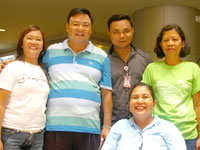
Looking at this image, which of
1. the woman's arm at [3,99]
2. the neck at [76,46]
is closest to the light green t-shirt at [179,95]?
the neck at [76,46]

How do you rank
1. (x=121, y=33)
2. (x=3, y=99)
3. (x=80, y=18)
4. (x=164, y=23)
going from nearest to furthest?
(x=3, y=99), (x=80, y=18), (x=121, y=33), (x=164, y=23)

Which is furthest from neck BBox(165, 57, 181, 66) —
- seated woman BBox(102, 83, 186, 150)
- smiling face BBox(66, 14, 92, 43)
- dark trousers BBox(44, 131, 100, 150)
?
dark trousers BBox(44, 131, 100, 150)

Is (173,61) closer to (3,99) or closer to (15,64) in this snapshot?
(15,64)

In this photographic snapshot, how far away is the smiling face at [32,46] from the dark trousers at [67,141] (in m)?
0.64

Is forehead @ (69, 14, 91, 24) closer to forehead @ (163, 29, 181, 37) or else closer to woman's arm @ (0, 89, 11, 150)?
forehead @ (163, 29, 181, 37)

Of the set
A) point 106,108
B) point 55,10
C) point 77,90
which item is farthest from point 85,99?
point 55,10

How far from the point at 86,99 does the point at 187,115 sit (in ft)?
2.79

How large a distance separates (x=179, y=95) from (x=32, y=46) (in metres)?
1.30

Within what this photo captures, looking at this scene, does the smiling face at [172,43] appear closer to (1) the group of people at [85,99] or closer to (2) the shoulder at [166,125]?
A: (1) the group of people at [85,99]

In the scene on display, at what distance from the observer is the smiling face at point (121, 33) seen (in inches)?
103

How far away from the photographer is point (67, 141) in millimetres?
2107

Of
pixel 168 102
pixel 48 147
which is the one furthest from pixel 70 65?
pixel 168 102

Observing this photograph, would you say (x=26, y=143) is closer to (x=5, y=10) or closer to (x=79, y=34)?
(x=79, y=34)

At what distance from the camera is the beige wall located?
18.5ft
